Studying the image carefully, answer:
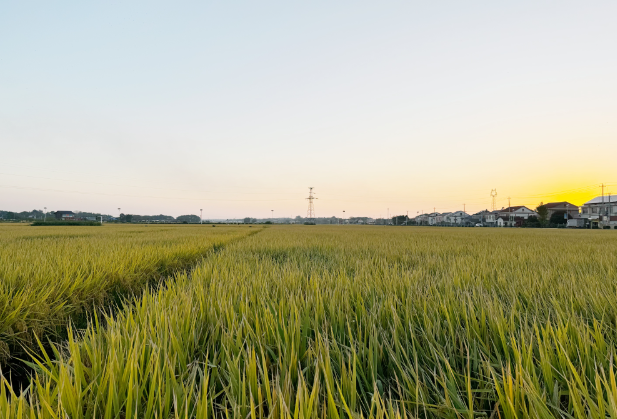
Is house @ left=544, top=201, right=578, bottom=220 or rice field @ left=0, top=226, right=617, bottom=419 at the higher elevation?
house @ left=544, top=201, right=578, bottom=220

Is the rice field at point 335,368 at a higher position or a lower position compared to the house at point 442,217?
lower

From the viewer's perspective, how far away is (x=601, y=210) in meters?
58.3

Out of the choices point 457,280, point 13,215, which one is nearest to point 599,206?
point 457,280

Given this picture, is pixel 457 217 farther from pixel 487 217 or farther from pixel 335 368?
pixel 335 368

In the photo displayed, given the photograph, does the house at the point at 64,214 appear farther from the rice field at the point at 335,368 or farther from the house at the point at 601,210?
the house at the point at 601,210

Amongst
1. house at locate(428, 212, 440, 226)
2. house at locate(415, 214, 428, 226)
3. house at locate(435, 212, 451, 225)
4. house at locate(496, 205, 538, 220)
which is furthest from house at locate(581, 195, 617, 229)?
house at locate(415, 214, 428, 226)

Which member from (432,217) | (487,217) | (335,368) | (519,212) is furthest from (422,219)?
(335,368)

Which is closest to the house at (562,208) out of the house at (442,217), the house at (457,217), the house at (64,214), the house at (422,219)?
the house at (457,217)

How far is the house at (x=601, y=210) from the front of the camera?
54.7 m

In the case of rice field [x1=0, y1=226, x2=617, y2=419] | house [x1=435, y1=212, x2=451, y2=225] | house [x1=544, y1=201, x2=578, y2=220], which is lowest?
rice field [x1=0, y1=226, x2=617, y2=419]

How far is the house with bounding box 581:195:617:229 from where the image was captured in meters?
54.7

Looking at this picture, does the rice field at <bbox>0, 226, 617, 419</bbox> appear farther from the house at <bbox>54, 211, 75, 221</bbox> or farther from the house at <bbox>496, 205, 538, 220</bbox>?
the house at <bbox>54, 211, 75, 221</bbox>

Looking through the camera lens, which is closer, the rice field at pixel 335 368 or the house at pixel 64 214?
the rice field at pixel 335 368

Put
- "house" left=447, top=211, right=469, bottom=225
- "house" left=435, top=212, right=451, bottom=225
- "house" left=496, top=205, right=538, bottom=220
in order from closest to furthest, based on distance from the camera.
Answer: "house" left=496, top=205, right=538, bottom=220 < "house" left=447, top=211, right=469, bottom=225 < "house" left=435, top=212, right=451, bottom=225
